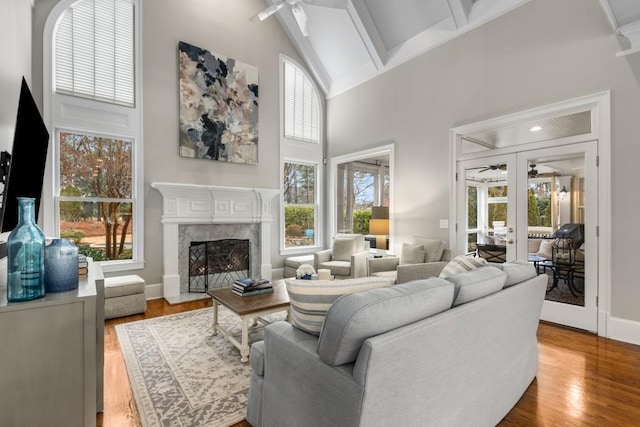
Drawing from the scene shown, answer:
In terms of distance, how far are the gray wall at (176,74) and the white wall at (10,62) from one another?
1164 mm

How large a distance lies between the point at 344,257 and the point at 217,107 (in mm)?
3185

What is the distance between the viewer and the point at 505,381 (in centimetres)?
193

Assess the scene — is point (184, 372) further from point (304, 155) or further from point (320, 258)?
point (304, 155)

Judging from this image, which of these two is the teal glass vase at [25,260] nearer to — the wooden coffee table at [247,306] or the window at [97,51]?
the wooden coffee table at [247,306]

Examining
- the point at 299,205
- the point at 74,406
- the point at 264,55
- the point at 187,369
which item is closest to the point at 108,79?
the point at 264,55

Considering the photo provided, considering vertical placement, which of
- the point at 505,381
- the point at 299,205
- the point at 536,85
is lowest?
the point at 505,381

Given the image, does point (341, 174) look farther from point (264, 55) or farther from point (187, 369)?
point (187, 369)

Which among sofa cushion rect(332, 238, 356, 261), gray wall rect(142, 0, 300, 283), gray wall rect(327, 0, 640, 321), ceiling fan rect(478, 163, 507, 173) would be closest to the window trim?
gray wall rect(142, 0, 300, 283)

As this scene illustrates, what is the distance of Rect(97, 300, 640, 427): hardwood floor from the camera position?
77.9 inches

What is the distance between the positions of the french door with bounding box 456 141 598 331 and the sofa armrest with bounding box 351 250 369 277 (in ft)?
5.04

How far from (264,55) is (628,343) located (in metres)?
6.25

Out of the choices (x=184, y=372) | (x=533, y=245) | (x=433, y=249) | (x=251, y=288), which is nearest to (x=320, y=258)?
(x=433, y=249)

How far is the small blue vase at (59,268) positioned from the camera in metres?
1.61

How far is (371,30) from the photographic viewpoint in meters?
5.28
